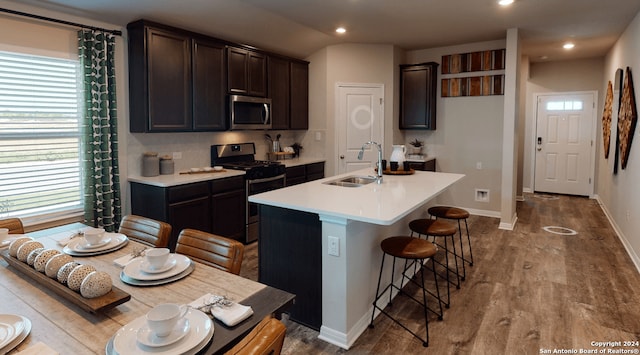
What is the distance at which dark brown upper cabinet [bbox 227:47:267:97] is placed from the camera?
4699mm

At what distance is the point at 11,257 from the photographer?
1.66 m

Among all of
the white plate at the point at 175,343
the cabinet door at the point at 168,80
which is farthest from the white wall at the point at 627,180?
the cabinet door at the point at 168,80

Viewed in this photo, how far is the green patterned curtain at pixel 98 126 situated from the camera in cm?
360

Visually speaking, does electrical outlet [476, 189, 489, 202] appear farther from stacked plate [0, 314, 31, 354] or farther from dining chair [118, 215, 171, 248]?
stacked plate [0, 314, 31, 354]

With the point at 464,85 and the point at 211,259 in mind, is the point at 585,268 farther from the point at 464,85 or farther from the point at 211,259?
the point at 211,259

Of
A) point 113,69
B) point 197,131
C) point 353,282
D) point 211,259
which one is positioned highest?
point 113,69

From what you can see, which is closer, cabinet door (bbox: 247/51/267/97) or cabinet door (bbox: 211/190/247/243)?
cabinet door (bbox: 211/190/247/243)

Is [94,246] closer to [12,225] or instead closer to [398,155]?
[12,225]

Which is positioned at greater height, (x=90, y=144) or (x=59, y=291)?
(x=90, y=144)

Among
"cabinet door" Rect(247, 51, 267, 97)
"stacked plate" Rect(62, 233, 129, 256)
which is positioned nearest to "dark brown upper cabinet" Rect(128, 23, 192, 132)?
"cabinet door" Rect(247, 51, 267, 97)

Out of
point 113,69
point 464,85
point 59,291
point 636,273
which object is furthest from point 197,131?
point 636,273

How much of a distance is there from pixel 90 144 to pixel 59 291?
2696 mm

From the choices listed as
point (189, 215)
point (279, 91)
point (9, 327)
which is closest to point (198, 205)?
point (189, 215)

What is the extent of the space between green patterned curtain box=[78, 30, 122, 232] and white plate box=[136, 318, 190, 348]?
302 centimetres
